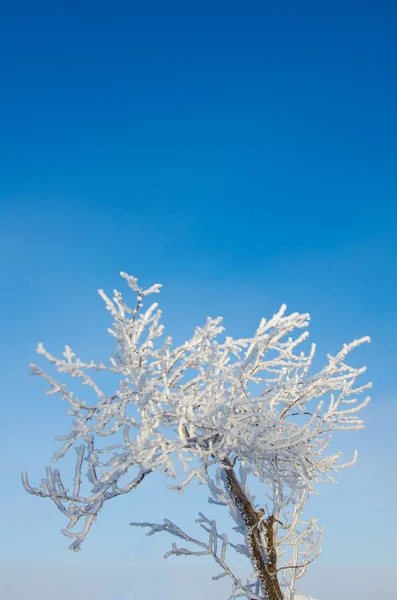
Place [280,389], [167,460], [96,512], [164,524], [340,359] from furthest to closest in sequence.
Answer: [164,524]
[340,359]
[280,389]
[96,512]
[167,460]

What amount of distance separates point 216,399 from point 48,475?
7.97 feet

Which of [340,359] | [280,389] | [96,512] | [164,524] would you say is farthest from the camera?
[164,524]

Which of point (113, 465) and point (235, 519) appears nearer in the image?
point (113, 465)

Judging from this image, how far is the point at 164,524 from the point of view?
777 centimetres

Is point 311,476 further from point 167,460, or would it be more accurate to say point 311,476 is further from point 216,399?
point 167,460

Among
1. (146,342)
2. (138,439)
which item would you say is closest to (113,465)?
(138,439)

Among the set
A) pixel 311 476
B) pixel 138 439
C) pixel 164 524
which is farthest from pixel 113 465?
pixel 311 476

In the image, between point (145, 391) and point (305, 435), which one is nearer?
point (145, 391)

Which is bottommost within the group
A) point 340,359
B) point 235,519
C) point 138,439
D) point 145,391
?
point 235,519

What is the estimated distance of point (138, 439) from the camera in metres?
5.91

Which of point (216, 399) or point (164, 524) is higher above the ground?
point (216, 399)

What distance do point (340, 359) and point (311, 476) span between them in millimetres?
1887

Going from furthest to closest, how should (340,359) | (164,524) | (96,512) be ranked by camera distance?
(164,524), (340,359), (96,512)

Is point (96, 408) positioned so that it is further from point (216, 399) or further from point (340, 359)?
point (340, 359)
